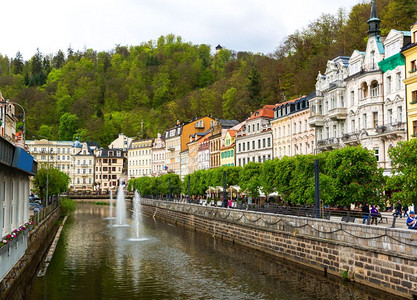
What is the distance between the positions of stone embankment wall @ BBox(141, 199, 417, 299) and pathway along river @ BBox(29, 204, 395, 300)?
0.65 m

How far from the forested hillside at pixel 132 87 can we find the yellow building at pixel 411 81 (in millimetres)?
49636

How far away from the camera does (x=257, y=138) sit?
73.3 m

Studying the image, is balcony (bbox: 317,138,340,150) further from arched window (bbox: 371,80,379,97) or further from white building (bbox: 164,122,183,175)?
white building (bbox: 164,122,183,175)

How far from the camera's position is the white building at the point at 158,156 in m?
124

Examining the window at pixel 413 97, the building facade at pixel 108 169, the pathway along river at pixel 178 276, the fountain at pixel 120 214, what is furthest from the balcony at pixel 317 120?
the building facade at pixel 108 169

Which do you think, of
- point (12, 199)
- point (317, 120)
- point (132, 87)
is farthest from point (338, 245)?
point (132, 87)

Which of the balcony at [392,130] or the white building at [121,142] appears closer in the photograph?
the balcony at [392,130]

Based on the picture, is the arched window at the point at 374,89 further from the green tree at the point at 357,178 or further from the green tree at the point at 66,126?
the green tree at the point at 66,126

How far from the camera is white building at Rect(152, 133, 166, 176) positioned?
123606mm

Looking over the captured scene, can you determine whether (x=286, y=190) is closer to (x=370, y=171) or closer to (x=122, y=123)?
(x=370, y=171)

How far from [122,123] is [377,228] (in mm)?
136085

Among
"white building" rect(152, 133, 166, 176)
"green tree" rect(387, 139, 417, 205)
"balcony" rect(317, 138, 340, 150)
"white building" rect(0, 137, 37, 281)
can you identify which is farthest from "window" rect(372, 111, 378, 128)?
"white building" rect(152, 133, 166, 176)

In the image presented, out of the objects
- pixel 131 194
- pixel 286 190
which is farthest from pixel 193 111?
pixel 286 190

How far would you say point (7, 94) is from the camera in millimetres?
135375
